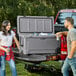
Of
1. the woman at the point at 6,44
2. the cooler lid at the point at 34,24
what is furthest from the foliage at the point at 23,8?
the woman at the point at 6,44

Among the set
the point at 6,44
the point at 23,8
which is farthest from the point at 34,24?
the point at 23,8

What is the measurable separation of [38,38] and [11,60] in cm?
102

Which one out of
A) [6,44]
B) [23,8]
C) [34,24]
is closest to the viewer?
[6,44]

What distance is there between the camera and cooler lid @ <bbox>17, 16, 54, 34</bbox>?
11.1 m

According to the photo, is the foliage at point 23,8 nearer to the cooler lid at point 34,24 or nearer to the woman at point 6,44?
the cooler lid at point 34,24

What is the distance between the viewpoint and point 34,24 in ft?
36.7

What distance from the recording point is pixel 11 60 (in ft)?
27.3

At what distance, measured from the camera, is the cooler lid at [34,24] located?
11117 millimetres

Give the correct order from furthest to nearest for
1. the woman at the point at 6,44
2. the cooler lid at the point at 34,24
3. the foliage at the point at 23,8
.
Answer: the foliage at the point at 23,8
the cooler lid at the point at 34,24
the woman at the point at 6,44

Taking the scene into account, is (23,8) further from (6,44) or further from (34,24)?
(6,44)

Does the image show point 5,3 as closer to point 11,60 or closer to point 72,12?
point 72,12

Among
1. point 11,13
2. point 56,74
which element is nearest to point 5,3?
point 11,13

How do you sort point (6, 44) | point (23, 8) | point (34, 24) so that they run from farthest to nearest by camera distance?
point (23, 8) → point (34, 24) → point (6, 44)

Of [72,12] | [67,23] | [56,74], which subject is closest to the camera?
[67,23]
